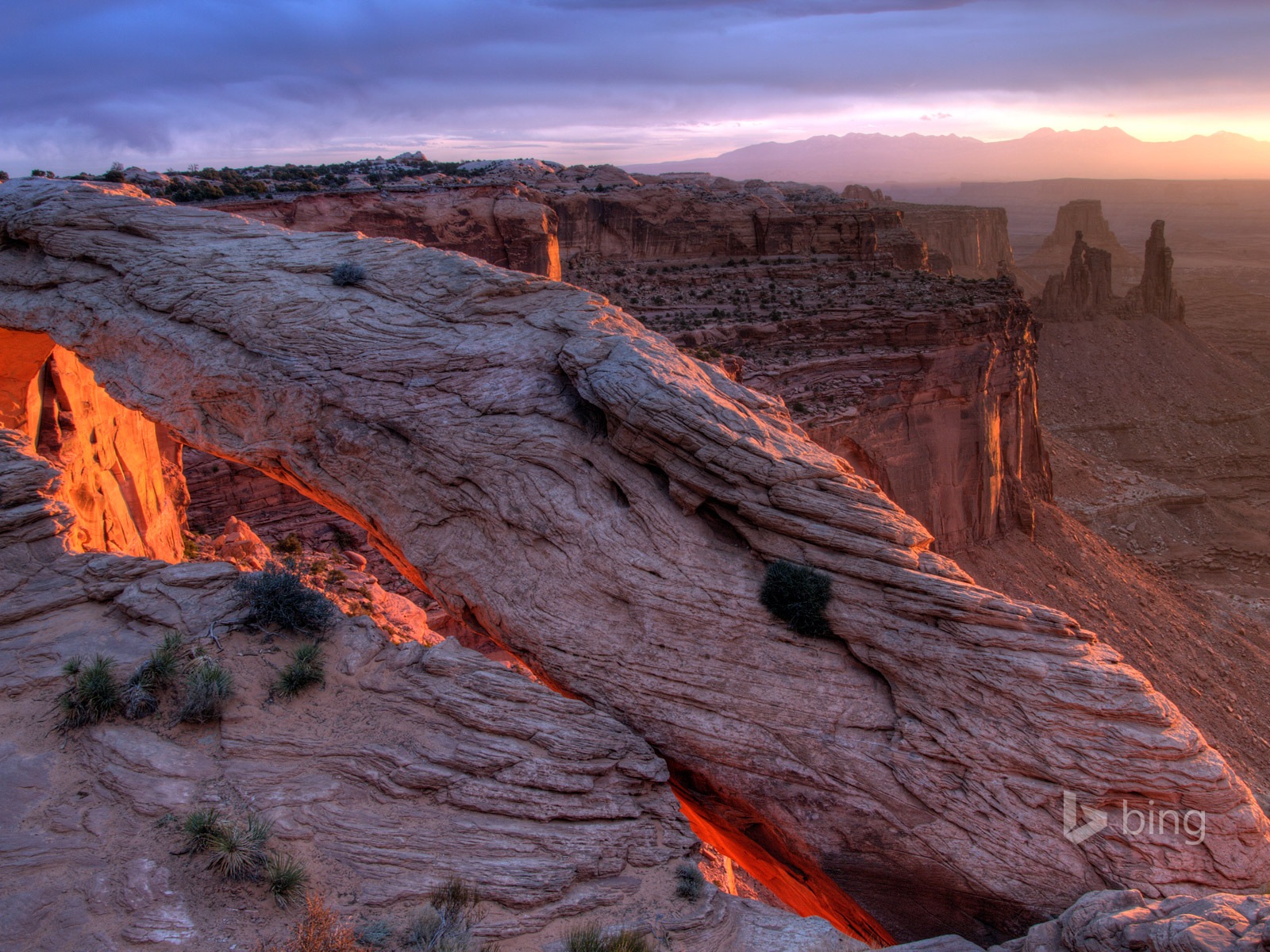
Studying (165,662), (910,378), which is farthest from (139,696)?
(910,378)

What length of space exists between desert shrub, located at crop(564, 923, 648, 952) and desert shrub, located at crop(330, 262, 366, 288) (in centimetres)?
1221

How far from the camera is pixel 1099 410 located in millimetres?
58000

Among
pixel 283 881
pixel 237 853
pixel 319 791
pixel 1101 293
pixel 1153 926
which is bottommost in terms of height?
pixel 1153 926

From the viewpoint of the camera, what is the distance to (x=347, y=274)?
48.4 feet

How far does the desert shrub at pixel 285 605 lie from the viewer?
11656 millimetres

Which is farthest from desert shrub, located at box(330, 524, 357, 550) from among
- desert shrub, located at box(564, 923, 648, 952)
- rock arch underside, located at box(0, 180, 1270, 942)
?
desert shrub, located at box(564, 923, 648, 952)

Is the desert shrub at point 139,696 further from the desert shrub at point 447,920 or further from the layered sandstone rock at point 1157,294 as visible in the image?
the layered sandstone rock at point 1157,294

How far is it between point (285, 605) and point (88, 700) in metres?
2.75

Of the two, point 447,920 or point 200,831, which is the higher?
point 200,831

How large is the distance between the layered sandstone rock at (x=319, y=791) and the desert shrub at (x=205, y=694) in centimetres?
19

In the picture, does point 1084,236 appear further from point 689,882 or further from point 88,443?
point 88,443

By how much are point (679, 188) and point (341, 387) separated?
3851 cm

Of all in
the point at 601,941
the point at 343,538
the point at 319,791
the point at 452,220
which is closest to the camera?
the point at 601,941

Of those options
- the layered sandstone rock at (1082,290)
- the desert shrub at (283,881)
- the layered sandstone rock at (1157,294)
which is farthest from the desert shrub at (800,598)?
the layered sandstone rock at (1157,294)
